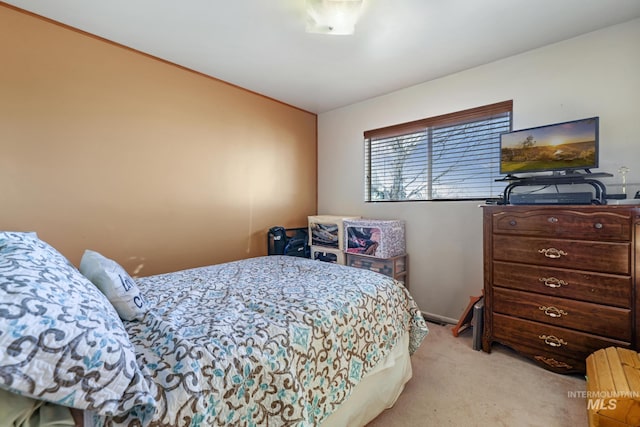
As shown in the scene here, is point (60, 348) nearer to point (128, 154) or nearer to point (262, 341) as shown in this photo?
point (262, 341)

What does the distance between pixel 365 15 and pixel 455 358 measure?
8.45 ft

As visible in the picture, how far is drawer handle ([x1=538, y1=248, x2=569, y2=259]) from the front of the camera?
1.87 m

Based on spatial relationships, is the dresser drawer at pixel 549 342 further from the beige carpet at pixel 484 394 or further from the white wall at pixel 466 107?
the white wall at pixel 466 107

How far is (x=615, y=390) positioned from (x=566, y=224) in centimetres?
96

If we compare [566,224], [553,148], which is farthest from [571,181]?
[566,224]

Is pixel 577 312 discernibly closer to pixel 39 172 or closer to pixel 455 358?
pixel 455 358

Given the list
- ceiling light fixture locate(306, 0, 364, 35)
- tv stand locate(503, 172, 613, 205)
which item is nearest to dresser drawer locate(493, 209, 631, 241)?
tv stand locate(503, 172, 613, 205)

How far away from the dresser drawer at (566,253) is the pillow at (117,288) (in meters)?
2.32

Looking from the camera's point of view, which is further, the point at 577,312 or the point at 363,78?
the point at 363,78

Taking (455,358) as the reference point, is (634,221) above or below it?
above

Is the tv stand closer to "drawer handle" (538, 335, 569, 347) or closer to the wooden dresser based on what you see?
the wooden dresser

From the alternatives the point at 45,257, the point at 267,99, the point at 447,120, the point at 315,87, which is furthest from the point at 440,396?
the point at 267,99

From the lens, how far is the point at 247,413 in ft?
2.98

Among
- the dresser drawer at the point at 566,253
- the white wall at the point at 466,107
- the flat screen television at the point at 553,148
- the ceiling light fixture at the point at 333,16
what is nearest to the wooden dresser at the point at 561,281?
the dresser drawer at the point at 566,253
